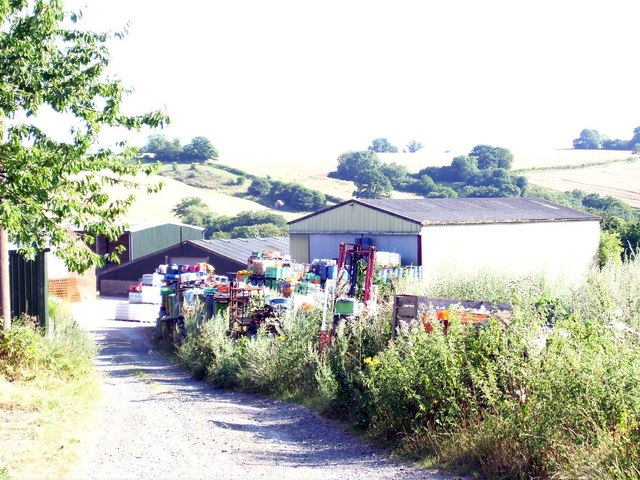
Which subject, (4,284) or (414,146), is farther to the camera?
(414,146)

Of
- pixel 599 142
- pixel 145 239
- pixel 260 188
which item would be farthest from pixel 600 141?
pixel 145 239

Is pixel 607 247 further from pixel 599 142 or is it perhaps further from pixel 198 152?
pixel 599 142

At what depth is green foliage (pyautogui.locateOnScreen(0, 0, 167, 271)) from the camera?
1020cm

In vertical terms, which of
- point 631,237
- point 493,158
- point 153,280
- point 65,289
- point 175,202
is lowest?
point 65,289

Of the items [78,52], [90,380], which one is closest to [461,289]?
[90,380]

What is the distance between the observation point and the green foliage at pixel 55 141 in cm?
1020

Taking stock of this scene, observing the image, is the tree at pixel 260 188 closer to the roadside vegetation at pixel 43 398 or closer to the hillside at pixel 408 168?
the hillside at pixel 408 168

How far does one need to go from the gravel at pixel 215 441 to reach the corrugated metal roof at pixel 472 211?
15.7 m

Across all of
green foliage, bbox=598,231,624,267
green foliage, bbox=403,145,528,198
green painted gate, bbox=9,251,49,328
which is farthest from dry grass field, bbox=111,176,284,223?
green painted gate, bbox=9,251,49,328

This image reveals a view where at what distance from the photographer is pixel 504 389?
865 cm

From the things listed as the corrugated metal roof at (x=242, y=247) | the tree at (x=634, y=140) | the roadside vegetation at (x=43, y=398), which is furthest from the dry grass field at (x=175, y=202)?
the tree at (x=634, y=140)

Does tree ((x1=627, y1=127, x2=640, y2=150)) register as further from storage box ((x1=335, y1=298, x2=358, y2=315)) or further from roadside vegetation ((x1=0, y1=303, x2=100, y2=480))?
roadside vegetation ((x1=0, y1=303, x2=100, y2=480))

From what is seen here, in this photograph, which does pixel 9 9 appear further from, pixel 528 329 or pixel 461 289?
pixel 461 289

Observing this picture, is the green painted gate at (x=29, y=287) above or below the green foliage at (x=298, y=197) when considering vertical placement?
below
